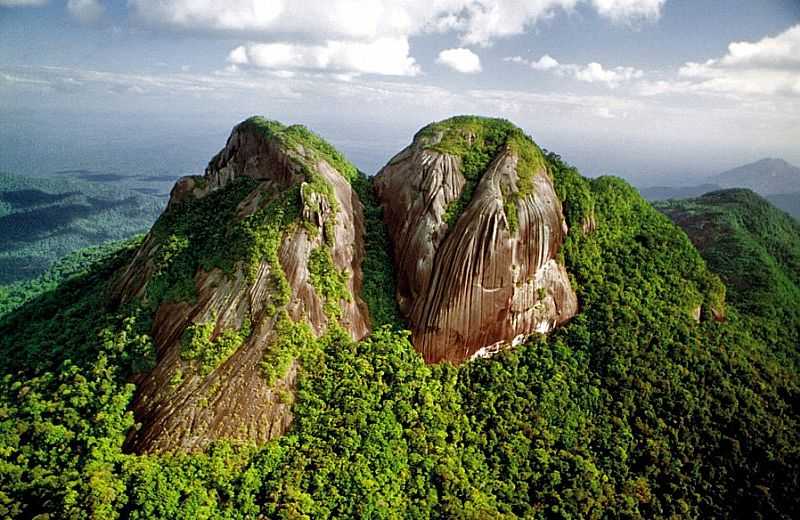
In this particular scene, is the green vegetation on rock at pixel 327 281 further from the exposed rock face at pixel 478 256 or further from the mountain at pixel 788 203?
the mountain at pixel 788 203

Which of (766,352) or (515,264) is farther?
(766,352)

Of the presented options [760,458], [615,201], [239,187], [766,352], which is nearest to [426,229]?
[239,187]

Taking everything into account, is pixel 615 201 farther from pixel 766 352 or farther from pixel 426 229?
pixel 426 229

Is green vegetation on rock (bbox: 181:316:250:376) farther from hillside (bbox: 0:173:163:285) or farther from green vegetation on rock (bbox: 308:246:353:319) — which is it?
hillside (bbox: 0:173:163:285)

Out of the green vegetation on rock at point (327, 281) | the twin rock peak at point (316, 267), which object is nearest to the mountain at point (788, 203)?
Answer: the twin rock peak at point (316, 267)

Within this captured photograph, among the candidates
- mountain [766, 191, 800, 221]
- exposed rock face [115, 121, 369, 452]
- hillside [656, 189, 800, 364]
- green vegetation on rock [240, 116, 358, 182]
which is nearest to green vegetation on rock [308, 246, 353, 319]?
exposed rock face [115, 121, 369, 452]

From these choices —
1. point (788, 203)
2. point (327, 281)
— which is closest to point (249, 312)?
point (327, 281)
